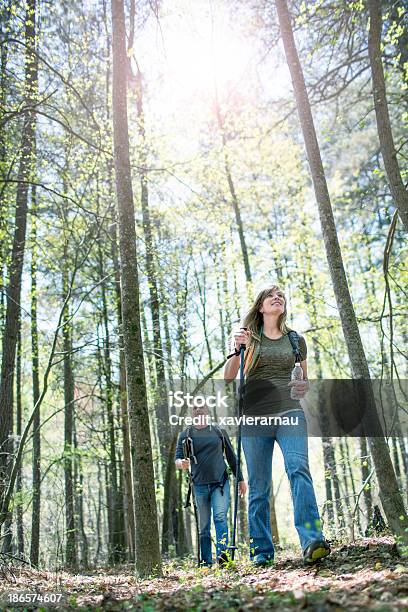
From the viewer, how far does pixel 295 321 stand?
676 inches

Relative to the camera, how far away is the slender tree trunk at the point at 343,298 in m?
4.61

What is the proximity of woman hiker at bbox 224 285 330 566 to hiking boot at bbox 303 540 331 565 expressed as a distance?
0.05 meters

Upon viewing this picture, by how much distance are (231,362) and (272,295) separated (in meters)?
0.71

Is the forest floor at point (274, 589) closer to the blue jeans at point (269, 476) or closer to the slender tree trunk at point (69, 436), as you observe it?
the blue jeans at point (269, 476)

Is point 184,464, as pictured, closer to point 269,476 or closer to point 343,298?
point 269,476

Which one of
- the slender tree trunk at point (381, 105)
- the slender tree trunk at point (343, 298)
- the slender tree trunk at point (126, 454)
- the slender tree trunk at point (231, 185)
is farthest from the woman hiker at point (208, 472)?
the slender tree trunk at point (231, 185)

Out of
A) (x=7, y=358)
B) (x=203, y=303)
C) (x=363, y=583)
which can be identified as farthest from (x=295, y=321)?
(x=363, y=583)

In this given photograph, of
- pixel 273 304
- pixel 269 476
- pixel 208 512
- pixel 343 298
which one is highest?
pixel 343 298

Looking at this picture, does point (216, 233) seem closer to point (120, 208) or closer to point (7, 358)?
point (7, 358)

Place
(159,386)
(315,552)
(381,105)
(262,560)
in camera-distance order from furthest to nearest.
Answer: (159,386) → (381,105) → (262,560) → (315,552)

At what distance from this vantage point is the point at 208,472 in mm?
6473

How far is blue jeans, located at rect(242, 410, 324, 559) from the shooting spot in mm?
4238

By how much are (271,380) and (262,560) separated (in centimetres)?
149

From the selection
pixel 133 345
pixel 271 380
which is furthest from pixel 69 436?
pixel 271 380
